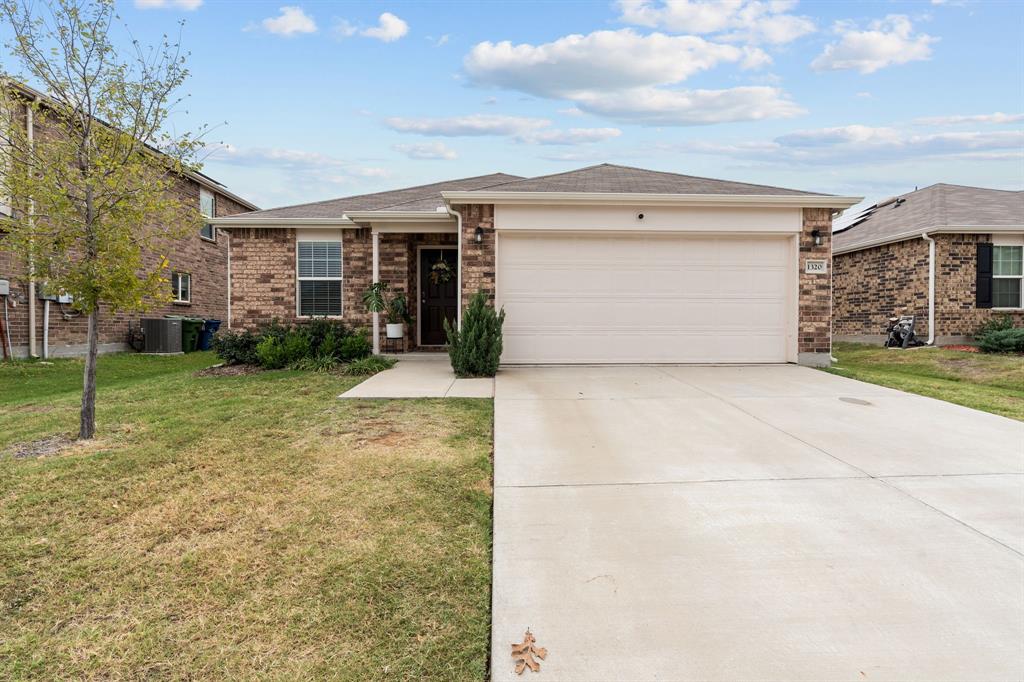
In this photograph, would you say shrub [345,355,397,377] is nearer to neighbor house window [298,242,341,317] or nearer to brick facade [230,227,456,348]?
brick facade [230,227,456,348]

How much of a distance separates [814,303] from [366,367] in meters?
8.11

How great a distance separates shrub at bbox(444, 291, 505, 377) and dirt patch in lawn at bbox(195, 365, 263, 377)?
147 inches

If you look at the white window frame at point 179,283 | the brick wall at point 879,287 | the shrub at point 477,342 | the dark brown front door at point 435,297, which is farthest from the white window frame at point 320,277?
the brick wall at point 879,287

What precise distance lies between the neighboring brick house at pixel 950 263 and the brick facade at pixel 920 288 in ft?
0.08

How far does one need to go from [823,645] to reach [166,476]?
4.36m

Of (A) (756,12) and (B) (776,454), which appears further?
(A) (756,12)

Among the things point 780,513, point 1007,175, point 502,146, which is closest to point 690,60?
point 502,146

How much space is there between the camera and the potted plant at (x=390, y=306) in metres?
11.0

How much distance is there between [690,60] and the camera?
1284 cm

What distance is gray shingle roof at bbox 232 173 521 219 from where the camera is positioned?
1173 centimetres

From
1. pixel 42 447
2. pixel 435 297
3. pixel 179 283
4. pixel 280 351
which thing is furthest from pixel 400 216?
pixel 179 283

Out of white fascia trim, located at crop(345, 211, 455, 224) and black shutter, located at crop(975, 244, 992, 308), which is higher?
white fascia trim, located at crop(345, 211, 455, 224)

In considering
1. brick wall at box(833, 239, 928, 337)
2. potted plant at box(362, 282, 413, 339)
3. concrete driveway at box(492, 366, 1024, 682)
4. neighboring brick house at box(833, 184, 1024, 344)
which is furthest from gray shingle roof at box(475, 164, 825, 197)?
brick wall at box(833, 239, 928, 337)

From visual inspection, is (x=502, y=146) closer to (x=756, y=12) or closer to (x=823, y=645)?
(x=756, y=12)
